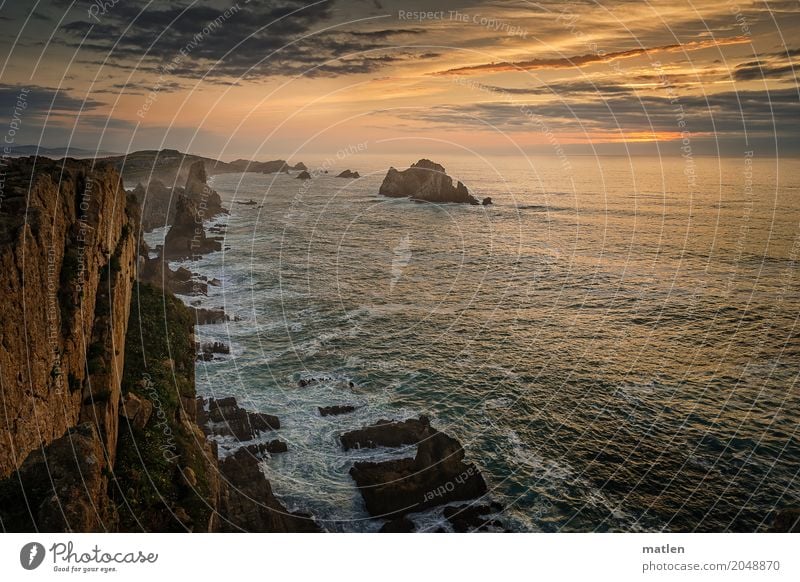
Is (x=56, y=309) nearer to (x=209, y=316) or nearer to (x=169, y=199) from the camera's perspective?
(x=209, y=316)

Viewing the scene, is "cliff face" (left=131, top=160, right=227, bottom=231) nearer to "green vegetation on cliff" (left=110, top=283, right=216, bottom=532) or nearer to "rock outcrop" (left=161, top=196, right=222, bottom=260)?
"rock outcrop" (left=161, top=196, right=222, bottom=260)

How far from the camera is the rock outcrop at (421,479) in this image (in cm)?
3166

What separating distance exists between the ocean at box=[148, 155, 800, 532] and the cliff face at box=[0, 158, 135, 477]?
46.6 ft

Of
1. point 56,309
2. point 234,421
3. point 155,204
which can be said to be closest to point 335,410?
point 234,421

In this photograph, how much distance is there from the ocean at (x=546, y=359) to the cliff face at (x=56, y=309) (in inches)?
559

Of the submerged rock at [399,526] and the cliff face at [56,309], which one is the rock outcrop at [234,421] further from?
the submerged rock at [399,526]

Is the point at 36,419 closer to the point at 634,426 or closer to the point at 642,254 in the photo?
the point at 634,426

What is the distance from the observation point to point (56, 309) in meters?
22.8

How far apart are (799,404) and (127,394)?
53868 millimetres

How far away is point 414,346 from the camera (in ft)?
178

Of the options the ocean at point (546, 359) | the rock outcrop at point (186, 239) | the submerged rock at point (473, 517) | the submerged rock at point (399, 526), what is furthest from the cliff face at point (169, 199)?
the submerged rock at point (473, 517)

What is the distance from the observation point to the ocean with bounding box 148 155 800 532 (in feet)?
112

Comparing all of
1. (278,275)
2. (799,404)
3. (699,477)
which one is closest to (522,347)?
(699,477)
